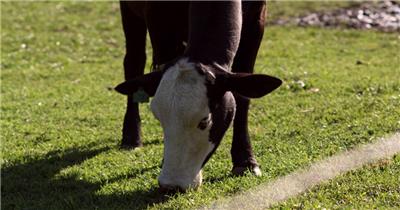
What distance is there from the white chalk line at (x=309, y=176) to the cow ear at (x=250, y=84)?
2.35ft

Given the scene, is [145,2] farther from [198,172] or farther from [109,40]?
[109,40]

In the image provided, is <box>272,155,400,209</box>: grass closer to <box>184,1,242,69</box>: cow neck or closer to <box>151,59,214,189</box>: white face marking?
<box>151,59,214,189</box>: white face marking

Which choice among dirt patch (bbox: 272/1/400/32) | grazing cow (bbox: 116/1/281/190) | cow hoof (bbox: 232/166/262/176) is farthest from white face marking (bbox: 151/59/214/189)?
dirt patch (bbox: 272/1/400/32)

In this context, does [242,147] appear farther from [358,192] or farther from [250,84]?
[358,192]

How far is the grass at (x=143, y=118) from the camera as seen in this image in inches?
239

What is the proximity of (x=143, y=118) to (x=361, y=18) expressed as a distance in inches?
271

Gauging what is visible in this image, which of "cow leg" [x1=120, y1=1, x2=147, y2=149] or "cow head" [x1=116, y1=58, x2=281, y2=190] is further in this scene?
"cow leg" [x1=120, y1=1, x2=147, y2=149]

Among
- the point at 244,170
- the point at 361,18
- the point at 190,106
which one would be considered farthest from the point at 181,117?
the point at 361,18

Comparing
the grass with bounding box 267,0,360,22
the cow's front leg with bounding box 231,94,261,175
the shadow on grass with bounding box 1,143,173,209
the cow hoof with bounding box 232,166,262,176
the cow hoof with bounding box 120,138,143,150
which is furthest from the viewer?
the grass with bounding box 267,0,360,22

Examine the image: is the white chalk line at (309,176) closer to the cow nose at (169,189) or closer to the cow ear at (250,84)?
the cow nose at (169,189)

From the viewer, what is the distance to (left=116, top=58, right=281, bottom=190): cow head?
209 inches

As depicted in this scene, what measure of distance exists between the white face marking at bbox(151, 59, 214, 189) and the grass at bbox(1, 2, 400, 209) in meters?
0.25

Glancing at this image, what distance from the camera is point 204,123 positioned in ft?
17.8

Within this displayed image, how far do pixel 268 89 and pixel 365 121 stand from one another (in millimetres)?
2250
